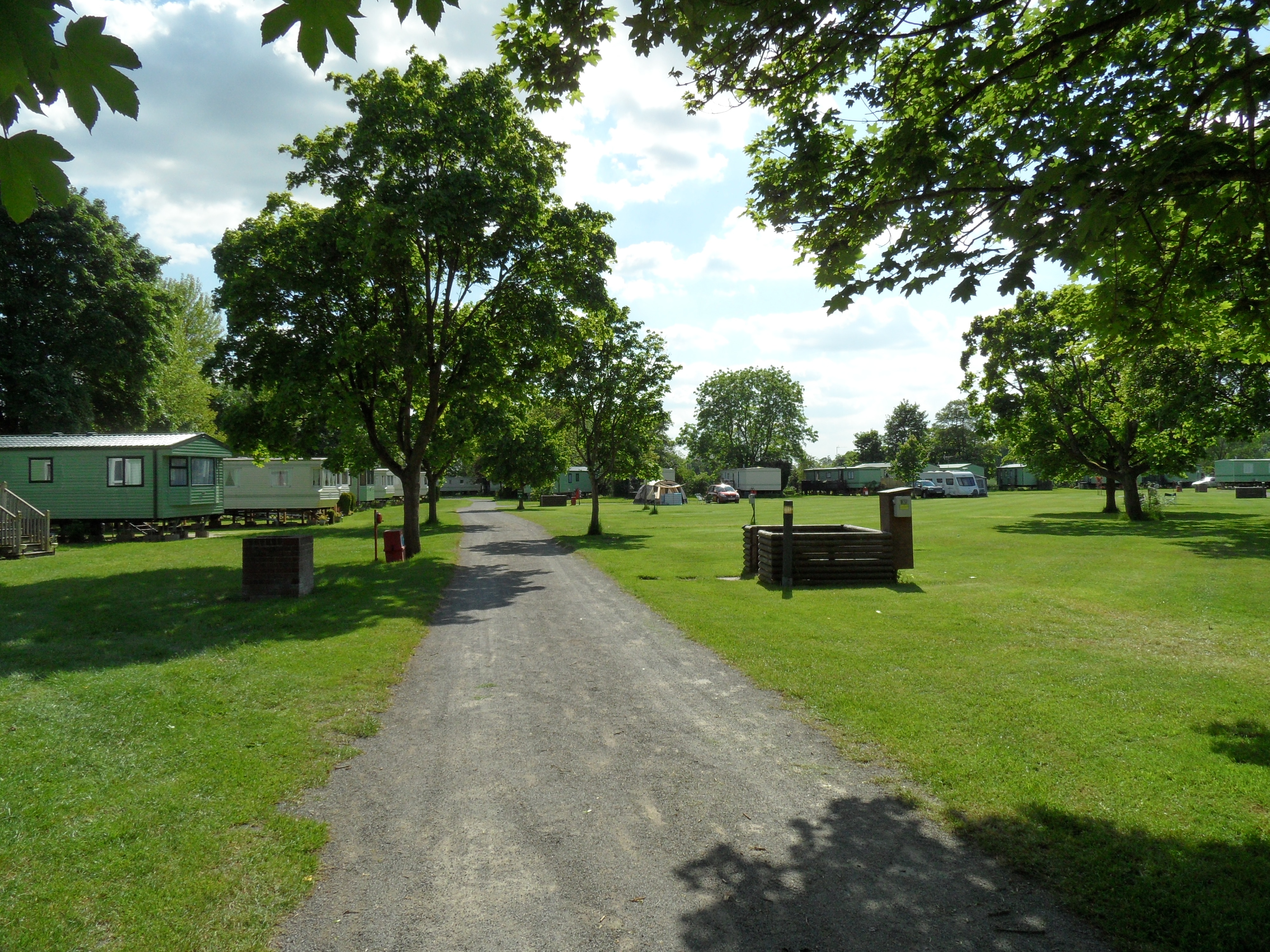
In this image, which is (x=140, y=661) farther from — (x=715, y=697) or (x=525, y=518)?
(x=525, y=518)

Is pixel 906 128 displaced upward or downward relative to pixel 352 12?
upward

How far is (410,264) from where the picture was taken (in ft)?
65.5

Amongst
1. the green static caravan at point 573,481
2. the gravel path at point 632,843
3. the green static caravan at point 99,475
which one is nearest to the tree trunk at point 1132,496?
the gravel path at point 632,843

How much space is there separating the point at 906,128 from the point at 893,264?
44.4 inches

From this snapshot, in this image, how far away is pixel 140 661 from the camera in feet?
27.5

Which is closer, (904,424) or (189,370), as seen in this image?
(189,370)

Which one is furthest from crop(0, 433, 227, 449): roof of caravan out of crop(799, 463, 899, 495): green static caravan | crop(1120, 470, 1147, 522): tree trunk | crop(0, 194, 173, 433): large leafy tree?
crop(799, 463, 899, 495): green static caravan

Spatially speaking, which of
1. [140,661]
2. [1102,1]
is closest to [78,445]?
[140,661]

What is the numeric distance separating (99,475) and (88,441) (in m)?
1.66

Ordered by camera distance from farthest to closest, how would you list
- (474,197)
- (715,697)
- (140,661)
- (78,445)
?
(78,445) → (474,197) → (140,661) → (715,697)

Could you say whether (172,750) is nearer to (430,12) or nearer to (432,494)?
(430,12)

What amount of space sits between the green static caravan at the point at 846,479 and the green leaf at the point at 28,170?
2832 inches

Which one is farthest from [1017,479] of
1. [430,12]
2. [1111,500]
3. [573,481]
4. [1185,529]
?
[430,12]

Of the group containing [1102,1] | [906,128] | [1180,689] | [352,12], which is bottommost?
[1180,689]
